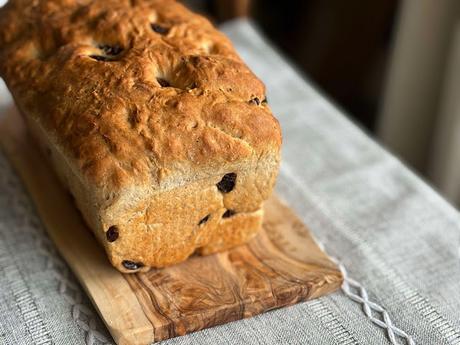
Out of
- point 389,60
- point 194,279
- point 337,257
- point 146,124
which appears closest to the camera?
point 146,124

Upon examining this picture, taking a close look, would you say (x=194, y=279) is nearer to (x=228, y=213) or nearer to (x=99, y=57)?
(x=228, y=213)

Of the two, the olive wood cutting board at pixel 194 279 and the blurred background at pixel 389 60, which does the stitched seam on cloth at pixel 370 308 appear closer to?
the olive wood cutting board at pixel 194 279

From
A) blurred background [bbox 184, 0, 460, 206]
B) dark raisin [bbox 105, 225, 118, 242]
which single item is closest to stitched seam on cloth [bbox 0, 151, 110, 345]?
dark raisin [bbox 105, 225, 118, 242]

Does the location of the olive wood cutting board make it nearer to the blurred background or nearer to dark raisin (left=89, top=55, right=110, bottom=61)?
dark raisin (left=89, top=55, right=110, bottom=61)

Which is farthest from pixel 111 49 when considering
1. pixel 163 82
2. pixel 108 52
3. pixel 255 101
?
pixel 255 101

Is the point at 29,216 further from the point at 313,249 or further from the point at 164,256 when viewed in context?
the point at 313,249

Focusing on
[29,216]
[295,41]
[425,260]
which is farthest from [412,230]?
[295,41]
